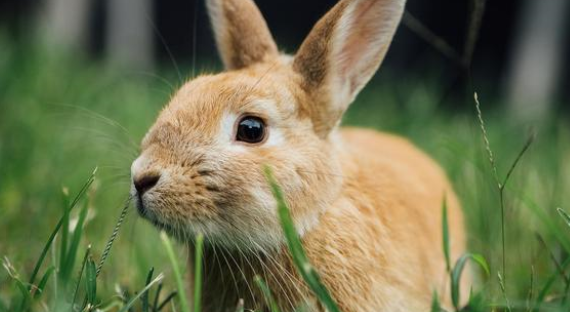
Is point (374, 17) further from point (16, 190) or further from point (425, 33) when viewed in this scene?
point (16, 190)

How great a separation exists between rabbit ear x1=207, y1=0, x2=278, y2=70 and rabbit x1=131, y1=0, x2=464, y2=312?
8cm

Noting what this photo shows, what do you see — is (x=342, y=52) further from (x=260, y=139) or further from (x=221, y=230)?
(x=221, y=230)

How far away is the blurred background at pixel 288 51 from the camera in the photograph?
8.16 feet

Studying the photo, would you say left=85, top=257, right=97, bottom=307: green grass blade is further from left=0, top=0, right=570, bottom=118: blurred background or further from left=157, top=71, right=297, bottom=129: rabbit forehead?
left=0, top=0, right=570, bottom=118: blurred background

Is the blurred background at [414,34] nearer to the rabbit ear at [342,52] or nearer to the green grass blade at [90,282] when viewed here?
the rabbit ear at [342,52]

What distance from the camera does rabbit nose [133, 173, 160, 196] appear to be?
1.82 meters

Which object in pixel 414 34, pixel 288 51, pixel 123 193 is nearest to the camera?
pixel 123 193

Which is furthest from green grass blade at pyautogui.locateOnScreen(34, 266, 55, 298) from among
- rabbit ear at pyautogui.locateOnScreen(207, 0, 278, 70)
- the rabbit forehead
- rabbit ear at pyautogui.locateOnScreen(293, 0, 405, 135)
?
rabbit ear at pyautogui.locateOnScreen(207, 0, 278, 70)

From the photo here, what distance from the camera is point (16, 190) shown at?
274 cm

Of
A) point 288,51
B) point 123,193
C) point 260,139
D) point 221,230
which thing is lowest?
point 288,51

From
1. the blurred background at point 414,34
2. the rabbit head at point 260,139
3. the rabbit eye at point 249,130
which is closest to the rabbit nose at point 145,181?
the rabbit head at point 260,139

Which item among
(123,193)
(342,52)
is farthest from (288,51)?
(342,52)

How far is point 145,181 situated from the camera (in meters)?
1.82

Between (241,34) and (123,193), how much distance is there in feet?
3.48
